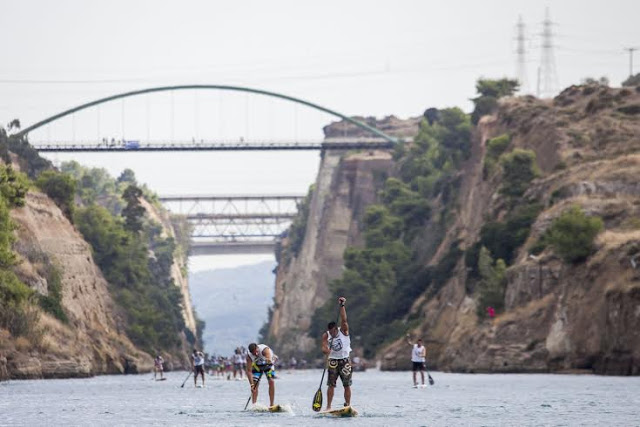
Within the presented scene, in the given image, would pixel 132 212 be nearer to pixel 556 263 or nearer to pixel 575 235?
pixel 556 263

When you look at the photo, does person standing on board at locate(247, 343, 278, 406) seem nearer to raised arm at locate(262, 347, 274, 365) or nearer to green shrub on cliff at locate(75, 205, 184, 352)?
raised arm at locate(262, 347, 274, 365)

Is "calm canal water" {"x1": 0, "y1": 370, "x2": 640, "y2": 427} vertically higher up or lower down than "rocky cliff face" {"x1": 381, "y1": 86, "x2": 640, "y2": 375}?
lower down

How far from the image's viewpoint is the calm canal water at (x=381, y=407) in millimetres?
37625

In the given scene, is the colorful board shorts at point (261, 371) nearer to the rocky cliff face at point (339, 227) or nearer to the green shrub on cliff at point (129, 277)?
the green shrub on cliff at point (129, 277)

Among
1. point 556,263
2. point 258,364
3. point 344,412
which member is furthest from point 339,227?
point 344,412

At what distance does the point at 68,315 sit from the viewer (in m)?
114

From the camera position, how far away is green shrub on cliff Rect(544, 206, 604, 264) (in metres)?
86.9

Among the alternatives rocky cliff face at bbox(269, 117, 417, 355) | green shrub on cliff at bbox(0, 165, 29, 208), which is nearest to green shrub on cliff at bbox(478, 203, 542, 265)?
green shrub on cliff at bbox(0, 165, 29, 208)

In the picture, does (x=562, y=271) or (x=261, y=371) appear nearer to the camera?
(x=261, y=371)

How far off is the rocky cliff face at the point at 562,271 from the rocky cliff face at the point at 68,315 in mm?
24009

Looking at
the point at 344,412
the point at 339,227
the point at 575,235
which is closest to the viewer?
the point at 344,412

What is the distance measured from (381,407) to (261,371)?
179 inches

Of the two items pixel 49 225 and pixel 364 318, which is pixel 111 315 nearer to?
pixel 49 225

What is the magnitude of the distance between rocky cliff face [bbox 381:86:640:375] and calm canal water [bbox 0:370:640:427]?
1635 cm
